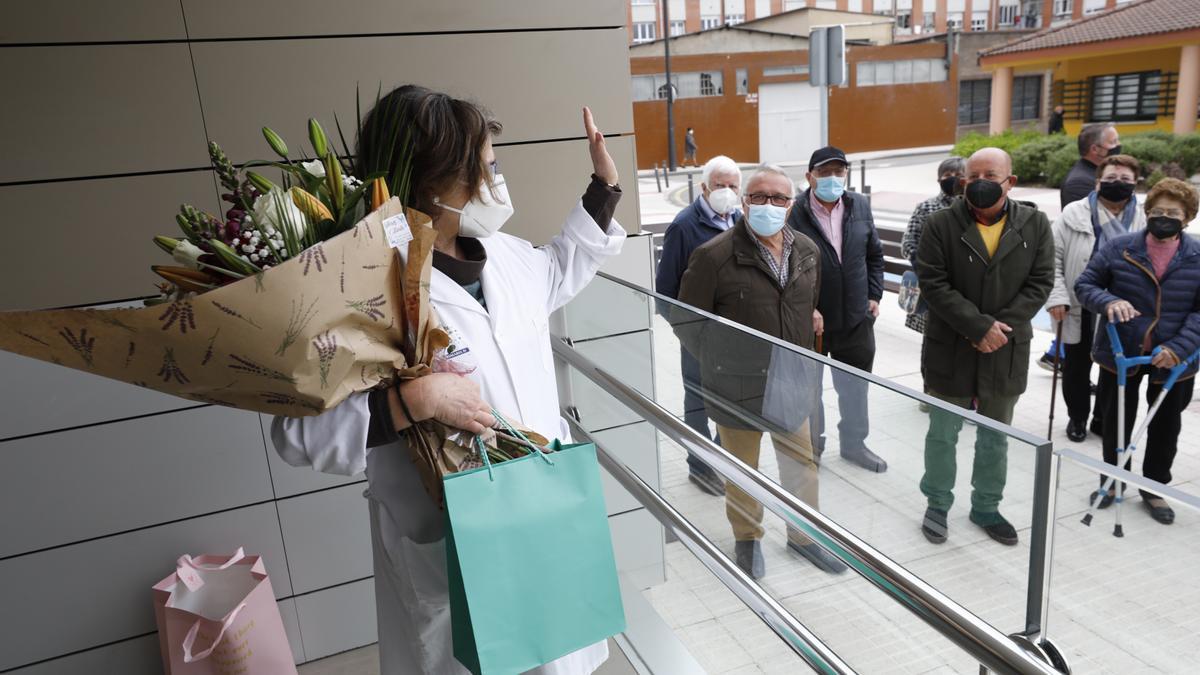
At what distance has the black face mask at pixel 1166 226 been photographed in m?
3.55

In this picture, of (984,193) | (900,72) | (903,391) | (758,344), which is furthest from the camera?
(900,72)

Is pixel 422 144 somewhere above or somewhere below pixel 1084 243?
above

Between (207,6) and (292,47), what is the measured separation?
0.25 m

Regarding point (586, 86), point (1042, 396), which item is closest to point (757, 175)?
point (586, 86)

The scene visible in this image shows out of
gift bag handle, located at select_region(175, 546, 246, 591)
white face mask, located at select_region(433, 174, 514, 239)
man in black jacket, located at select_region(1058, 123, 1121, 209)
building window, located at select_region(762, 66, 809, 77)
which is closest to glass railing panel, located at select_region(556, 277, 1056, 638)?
white face mask, located at select_region(433, 174, 514, 239)

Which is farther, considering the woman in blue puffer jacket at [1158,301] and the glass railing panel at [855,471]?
the woman in blue puffer jacket at [1158,301]

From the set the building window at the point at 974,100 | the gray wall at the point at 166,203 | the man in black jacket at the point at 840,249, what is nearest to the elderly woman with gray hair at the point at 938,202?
the man in black jacket at the point at 840,249

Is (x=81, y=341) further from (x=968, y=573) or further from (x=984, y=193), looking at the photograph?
(x=984, y=193)

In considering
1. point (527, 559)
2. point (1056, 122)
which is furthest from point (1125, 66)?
point (527, 559)

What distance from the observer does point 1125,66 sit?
2131cm

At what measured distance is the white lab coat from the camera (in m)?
1.60

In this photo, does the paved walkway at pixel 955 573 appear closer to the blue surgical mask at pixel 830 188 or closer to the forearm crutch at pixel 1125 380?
the blue surgical mask at pixel 830 188

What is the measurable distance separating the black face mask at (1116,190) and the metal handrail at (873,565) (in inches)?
134

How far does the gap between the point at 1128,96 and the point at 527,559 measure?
25472mm
